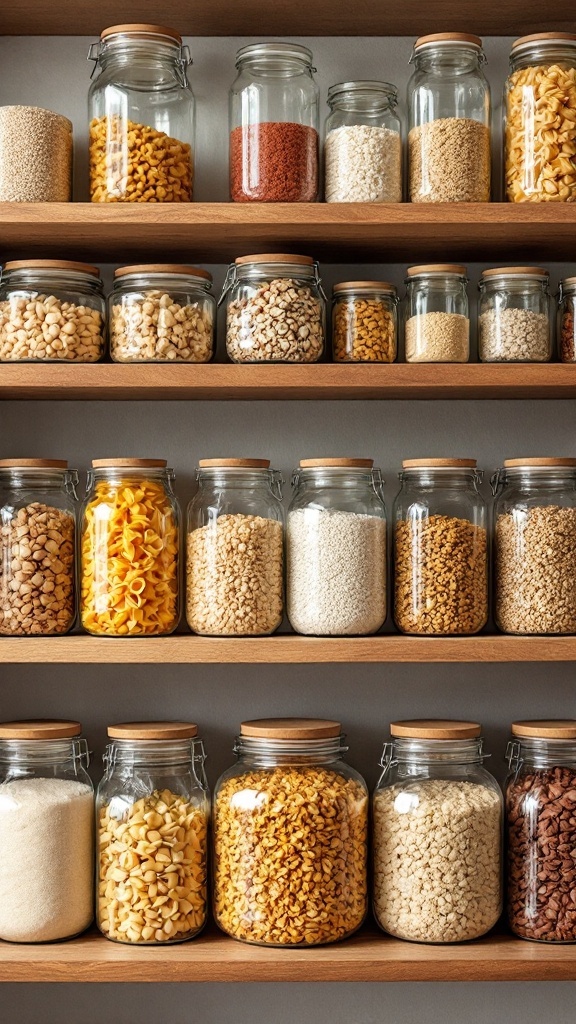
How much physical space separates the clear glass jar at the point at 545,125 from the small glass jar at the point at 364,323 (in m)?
0.22

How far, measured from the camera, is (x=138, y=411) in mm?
1566

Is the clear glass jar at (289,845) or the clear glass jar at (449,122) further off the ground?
the clear glass jar at (449,122)

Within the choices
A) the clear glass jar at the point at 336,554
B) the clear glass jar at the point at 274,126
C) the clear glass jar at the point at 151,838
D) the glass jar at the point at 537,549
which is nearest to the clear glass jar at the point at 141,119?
the clear glass jar at the point at 274,126

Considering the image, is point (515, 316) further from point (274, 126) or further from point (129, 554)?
point (129, 554)

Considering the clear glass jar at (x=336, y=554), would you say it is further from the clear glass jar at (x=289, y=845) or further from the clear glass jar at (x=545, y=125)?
the clear glass jar at (x=545, y=125)

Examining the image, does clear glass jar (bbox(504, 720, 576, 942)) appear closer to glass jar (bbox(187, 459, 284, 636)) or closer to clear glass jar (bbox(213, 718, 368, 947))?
clear glass jar (bbox(213, 718, 368, 947))

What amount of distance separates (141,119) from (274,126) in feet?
0.59

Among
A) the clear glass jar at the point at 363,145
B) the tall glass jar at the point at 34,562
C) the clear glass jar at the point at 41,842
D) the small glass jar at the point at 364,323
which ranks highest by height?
the clear glass jar at the point at 363,145

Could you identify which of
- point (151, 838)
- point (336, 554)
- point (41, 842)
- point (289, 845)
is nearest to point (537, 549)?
point (336, 554)

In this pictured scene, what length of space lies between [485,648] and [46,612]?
574mm

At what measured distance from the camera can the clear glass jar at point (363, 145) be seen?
54.6 inches

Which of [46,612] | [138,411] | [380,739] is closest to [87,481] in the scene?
[138,411]

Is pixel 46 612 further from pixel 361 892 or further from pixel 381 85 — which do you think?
pixel 381 85

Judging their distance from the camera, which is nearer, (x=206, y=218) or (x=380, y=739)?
(x=206, y=218)
